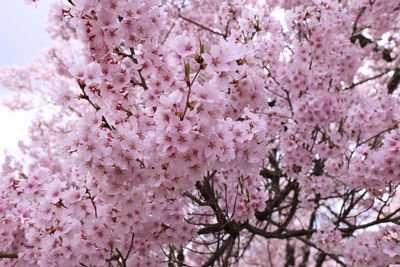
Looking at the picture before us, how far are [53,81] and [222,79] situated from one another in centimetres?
1382

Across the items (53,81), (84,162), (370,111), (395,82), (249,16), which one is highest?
(53,81)

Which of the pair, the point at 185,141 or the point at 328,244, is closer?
the point at 185,141

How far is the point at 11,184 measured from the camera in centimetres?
375

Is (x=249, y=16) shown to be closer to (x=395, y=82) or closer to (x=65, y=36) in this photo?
(x=395, y=82)

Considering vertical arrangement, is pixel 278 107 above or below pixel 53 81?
below

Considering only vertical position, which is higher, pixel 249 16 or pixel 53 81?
pixel 53 81

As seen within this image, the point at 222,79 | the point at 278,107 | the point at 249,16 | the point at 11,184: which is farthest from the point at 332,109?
the point at 11,184

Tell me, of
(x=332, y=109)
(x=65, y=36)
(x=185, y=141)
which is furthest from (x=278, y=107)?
(x=65, y=36)

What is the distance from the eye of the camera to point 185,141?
7.09 feet

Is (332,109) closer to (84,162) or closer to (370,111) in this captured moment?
(370,111)

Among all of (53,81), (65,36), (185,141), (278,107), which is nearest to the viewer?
(185,141)

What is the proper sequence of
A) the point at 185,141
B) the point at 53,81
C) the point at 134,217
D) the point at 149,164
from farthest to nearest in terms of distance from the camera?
the point at 53,81, the point at 134,217, the point at 149,164, the point at 185,141

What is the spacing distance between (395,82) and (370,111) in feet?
10.8

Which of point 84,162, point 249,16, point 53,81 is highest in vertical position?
point 53,81
